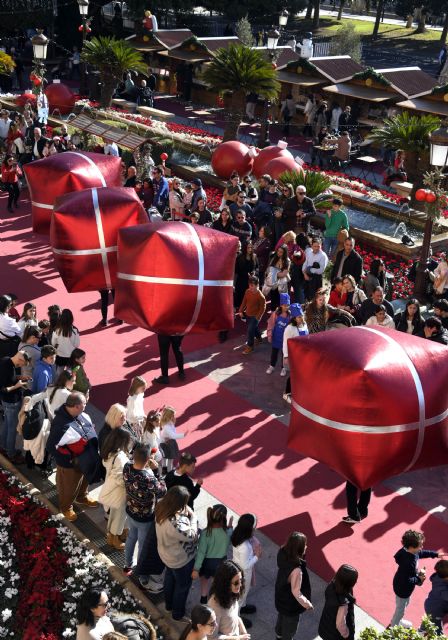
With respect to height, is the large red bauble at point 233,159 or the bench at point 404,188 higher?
the large red bauble at point 233,159

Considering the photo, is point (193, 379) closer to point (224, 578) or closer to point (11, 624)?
point (11, 624)

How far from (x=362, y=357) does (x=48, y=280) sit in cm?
884

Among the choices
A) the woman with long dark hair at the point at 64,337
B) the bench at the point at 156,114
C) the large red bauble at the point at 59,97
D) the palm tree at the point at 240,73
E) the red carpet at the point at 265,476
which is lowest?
the red carpet at the point at 265,476

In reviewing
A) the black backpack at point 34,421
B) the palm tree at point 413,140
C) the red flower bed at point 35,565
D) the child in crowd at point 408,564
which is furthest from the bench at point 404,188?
the child in crowd at point 408,564

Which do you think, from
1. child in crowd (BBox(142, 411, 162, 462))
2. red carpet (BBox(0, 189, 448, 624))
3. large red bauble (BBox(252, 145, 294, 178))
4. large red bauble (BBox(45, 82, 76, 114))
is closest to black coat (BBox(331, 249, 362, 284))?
red carpet (BBox(0, 189, 448, 624))

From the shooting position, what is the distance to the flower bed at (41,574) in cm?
787

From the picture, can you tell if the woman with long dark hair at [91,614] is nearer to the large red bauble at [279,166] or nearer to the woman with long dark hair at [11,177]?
the large red bauble at [279,166]

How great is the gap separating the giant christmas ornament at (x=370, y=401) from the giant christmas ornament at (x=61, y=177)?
6608mm

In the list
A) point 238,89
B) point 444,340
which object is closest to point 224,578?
point 444,340

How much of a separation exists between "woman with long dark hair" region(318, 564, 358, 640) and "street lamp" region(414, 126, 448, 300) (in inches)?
291

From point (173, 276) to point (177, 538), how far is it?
4376 millimetres

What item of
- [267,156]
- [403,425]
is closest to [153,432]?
[403,425]

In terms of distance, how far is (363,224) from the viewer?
17547mm

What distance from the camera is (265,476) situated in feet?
33.4
